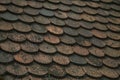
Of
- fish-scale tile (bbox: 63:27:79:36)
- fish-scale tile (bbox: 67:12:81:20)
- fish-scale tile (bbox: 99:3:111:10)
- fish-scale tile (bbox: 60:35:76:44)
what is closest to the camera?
fish-scale tile (bbox: 60:35:76:44)

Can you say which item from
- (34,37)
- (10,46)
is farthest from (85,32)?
(10,46)

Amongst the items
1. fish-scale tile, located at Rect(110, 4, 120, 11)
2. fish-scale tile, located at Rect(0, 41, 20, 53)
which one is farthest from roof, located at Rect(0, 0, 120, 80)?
fish-scale tile, located at Rect(110, 4, 120, 11)

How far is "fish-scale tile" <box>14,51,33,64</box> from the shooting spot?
2534mm

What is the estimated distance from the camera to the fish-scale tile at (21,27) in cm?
279

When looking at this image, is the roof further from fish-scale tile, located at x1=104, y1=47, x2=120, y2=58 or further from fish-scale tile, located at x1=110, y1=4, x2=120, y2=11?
fish-scale tile, located at x1=110, y1=4, x2=120, y2=11

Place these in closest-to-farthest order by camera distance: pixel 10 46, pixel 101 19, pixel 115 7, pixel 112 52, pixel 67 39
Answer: pixel 10 46, pixel 67 39, pixel 112 52, pixel 101 19, pixel 115 7

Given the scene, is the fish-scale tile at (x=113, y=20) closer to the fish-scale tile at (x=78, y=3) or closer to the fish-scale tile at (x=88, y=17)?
the fish-scale tile at (x=88, y=17)

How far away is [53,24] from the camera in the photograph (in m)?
3.03

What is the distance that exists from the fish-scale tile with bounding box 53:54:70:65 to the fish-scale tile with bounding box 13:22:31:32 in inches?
19.2

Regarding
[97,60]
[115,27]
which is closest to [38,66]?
[97,60]

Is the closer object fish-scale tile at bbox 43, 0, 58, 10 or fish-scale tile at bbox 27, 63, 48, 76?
fish-scale tile at bbox 27, 63, 48, 76

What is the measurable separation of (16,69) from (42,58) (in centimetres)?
35

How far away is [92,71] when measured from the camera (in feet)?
9.12

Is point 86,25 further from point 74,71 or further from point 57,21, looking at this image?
point 74,71
